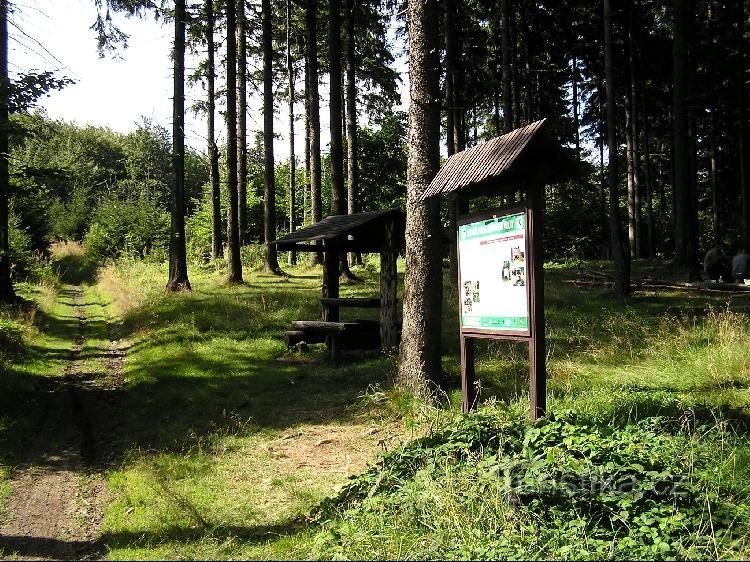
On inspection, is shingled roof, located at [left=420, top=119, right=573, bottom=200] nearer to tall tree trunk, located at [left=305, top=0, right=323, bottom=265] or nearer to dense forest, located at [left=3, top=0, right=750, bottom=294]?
dense forest, located at [left=3, top=0, right=750, bottom=294]

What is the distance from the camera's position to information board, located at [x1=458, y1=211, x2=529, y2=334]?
17.6 ft

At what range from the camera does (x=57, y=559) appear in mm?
4363

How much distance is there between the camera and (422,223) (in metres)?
7.73

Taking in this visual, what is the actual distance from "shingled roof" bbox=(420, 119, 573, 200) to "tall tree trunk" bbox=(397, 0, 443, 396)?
1.86 meters

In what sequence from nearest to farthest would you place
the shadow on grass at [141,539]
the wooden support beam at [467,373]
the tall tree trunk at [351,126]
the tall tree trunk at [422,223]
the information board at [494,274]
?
the shadow on grass at [141,539], the information board at [494,274], the wooden support beam at [467,373], the tall tree trunk at [422,223], the tall tree trunk at [351,126]

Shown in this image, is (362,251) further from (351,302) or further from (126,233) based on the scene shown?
(126,233)

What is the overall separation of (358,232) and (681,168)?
14662mm

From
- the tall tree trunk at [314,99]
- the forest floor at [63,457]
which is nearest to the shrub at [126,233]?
the tall tree trunk at [314,99]

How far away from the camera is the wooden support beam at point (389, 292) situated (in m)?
10.8

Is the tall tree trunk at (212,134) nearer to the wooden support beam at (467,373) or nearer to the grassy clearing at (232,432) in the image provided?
the grassy clearing at (232,432)

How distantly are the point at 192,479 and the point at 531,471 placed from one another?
3.51 meters

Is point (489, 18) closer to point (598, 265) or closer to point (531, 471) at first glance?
point (598, 265)

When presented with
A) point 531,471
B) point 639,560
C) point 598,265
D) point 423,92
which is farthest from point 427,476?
point 598,265

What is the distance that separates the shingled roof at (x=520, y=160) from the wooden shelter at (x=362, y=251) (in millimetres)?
4804
